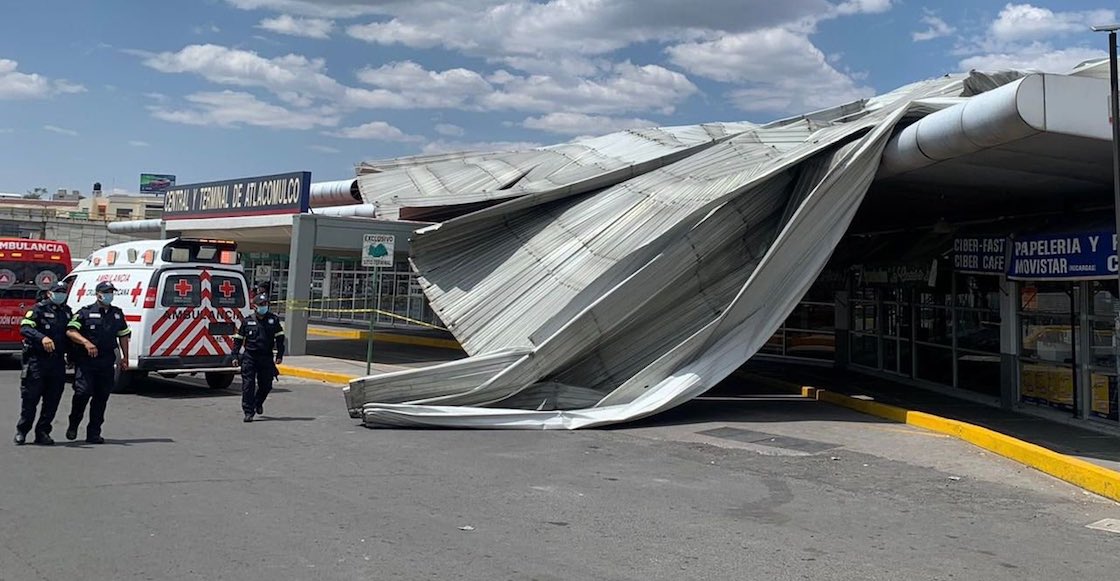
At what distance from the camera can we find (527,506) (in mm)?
7371

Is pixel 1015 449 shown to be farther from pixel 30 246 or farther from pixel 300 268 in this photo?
pixel 30 246

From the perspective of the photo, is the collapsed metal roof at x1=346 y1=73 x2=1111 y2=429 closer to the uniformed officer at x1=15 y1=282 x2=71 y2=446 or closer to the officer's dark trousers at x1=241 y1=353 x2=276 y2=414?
the officer's dark trousers at x1=241 y1=353 x2=276 y2=414

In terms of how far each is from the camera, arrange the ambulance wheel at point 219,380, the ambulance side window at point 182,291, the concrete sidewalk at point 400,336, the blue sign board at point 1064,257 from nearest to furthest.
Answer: the blue sign board at point 1064,257, the ambulance side window at point 182,291, the ambulance wheel at point 219,380, the concrete sidewalk at point 400,336

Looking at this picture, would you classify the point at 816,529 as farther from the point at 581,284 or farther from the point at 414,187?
the point at 414,187

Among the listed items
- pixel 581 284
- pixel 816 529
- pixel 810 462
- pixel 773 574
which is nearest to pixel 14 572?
pixel 773 574

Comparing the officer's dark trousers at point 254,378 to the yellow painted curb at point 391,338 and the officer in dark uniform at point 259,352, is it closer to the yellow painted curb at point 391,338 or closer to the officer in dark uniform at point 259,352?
the officer in dark uniform at point 259,352

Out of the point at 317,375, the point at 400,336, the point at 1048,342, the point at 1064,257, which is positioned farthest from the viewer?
the point at 400,336

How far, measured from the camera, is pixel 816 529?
6.95 metres

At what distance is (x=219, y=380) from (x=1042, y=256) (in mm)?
13141

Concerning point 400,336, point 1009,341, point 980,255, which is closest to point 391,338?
point 400,336

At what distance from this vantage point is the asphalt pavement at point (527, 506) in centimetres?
568

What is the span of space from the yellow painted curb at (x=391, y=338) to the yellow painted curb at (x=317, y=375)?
22.1ft

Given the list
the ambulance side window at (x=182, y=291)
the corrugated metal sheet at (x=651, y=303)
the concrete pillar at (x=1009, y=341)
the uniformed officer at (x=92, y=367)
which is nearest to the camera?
the uniformed officer at (x=92, y=367)

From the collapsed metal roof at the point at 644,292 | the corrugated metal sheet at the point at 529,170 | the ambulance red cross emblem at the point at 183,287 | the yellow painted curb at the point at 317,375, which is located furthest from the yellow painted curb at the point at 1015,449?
the ambulance red cross emblem at the point at 183,287
